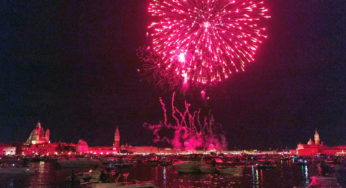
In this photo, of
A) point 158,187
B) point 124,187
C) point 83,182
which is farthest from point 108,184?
point 83,182

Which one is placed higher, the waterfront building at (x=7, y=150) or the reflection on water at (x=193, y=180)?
the reflection on water at (x=193, y=180)

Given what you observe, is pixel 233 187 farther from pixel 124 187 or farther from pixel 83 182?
pixel 83 182

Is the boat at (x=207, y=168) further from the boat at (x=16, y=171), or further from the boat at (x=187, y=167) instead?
the boat at (x=16, y=171)

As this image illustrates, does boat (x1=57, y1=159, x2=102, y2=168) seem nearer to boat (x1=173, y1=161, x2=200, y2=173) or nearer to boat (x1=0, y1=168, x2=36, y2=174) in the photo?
boat (x1=0, y1=168, x2=36, y2=174)

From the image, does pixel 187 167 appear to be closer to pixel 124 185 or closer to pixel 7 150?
Result: pixel 124 185

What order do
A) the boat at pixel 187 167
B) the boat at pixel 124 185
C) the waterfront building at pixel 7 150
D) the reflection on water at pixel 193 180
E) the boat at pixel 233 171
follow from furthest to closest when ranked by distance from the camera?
the waterfront building at pixel 7 150
the boat at pixel 187 167
the boat at pixel 233 171
the reflection on water at pixel 193 180
the boat at pixel 124 185

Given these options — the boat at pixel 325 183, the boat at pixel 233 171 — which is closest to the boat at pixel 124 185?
the boat at pixel 325 183

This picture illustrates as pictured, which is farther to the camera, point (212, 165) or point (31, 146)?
point (31, 146)

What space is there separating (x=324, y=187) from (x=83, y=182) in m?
23.8

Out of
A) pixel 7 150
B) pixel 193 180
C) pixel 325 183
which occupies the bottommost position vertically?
pixel 7 150

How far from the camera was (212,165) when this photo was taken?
54.6 metres

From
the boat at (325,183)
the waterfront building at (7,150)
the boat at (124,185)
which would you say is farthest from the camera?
the waterfront building at (7,150)

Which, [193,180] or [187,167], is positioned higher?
[187,167]

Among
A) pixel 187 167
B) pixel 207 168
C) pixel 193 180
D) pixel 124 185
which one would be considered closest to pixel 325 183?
pixel 193 180
